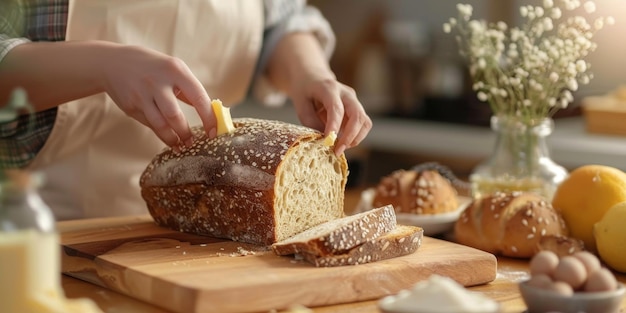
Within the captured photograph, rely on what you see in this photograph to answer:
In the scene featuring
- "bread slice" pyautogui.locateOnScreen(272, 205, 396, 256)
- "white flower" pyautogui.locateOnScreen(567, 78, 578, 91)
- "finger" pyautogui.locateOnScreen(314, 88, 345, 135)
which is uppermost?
"white flower" pyautogui.locateOnScreen(567, 78, 578, 91)

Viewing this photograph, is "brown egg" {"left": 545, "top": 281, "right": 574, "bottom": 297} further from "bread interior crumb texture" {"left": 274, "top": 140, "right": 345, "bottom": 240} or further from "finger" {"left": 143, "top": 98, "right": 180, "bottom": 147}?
"finger" {"left": 143, "top": 98, "right": 180, "bottom": 147}

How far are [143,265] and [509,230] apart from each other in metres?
0.67

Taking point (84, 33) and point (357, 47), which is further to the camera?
point (357, 47)

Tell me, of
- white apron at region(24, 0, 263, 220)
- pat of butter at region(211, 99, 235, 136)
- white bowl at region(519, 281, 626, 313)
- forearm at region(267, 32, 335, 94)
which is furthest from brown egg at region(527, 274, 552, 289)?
white apron at region(24, 0, 263, 220)

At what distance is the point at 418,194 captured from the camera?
1.98 m

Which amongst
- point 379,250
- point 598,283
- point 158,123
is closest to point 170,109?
point 158,123

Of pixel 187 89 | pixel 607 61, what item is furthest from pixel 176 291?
pixel 607 61

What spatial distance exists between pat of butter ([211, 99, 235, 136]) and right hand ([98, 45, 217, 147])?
0.07m

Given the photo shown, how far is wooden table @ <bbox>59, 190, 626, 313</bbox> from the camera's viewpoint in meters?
1.34

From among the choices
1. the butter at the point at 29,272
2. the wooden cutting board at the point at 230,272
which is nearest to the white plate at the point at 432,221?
the wooden cutting board at the point at 230,272

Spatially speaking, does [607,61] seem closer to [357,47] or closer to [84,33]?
[357,47]

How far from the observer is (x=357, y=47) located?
4676 millimetres

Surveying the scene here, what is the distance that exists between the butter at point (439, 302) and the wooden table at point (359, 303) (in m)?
0.27

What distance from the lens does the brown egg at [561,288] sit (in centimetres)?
114
